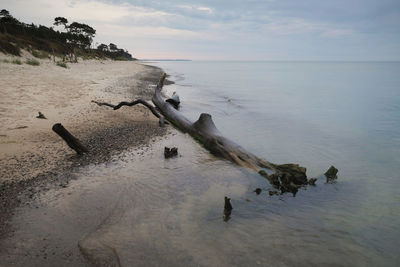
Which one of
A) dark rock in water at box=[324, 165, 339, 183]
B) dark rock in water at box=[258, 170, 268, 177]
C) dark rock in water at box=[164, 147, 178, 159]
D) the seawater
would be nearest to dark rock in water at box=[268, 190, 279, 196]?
the seawater

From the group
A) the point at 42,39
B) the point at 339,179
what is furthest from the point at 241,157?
the point at 42,39

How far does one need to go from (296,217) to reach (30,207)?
12.8ft

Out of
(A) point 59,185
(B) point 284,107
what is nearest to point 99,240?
(A) point 59,185

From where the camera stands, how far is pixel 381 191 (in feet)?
16.4

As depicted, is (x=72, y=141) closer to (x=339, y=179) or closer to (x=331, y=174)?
(x=331, y=174)

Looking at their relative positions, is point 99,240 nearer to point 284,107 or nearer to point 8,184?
point 8,184

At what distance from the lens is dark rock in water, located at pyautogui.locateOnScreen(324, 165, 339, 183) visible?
5.02 m

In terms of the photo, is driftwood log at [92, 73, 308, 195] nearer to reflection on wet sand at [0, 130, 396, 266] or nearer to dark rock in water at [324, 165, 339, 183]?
reflection on wet sand at [0, 130, 396, 266]

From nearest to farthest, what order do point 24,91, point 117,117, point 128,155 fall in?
1. point 128,155
2. point 117,117
3. point 24,91

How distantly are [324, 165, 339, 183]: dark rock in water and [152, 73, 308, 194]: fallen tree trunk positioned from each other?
2.35 feet

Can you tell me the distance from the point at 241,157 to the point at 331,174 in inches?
75.7

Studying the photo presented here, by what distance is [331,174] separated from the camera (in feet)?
16.6

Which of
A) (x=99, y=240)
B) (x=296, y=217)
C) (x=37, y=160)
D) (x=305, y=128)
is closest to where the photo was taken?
(x=99, y=240)

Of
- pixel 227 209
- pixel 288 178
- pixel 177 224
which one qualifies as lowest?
pixel 177 224
